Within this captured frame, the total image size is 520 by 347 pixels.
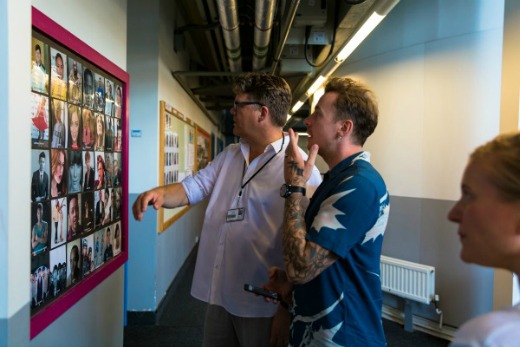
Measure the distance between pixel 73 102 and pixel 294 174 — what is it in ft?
3.01

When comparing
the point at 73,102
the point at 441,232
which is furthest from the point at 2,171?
the point at 441,232

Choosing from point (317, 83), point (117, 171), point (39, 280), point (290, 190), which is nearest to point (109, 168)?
point (117, 171)

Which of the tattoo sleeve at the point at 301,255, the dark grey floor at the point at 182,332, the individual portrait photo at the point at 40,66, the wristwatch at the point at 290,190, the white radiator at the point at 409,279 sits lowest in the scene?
the dark grey floor at the point at 182,332

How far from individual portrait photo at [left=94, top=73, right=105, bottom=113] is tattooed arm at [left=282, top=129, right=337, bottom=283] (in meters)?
0.96

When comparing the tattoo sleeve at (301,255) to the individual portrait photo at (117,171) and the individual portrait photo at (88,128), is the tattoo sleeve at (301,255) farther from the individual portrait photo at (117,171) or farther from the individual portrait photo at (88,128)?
the individual portrait photo at (117,171)

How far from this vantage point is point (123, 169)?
206cm

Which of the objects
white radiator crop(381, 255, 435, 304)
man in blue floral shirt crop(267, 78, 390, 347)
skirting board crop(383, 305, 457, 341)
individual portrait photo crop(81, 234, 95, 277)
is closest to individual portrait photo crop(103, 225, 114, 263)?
individual portrait photo crop(81, 234, 95, 277)

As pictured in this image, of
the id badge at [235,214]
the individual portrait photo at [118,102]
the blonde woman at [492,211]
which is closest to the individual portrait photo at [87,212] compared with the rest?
the individual portrait photo at [118,102]

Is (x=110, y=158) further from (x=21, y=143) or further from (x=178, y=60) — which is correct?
(x=178, y=60)

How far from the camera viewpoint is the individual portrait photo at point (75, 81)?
1426 millimetres

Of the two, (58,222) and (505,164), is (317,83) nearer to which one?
(58,222)

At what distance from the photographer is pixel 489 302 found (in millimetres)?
3137

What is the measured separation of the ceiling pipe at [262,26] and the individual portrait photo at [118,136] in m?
1.24

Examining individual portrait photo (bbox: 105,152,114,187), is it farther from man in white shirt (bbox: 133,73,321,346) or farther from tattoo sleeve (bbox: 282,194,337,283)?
tattoo sleeve (bbox: 282,194,337,283)
